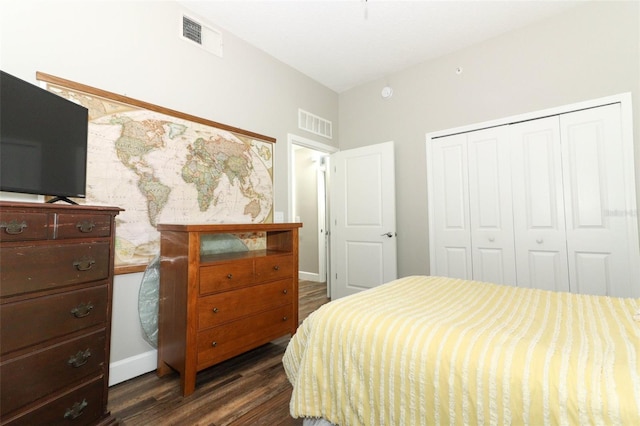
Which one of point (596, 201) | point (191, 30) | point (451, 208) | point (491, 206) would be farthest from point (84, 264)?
point (596, 201)

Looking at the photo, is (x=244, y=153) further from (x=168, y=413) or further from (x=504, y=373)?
(x=504, y=373)

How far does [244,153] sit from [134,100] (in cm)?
99

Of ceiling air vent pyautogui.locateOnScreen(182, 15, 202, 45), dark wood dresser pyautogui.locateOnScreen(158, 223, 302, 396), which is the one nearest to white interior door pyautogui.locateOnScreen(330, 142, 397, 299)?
dark wood dresser pyautogui.locateOnScreen(158, 223, 302, 396)

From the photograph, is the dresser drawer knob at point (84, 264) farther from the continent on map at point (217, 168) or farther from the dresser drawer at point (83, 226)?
the continent on map at point (217, 168)

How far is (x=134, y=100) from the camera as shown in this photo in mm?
2090

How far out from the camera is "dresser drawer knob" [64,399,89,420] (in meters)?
1.26

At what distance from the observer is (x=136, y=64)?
2127 mm

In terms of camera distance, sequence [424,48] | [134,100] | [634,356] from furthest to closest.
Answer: [424,48] → [134,100] → [634,356]

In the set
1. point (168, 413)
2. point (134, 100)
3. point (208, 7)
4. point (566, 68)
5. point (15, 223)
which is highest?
point (208, 7)

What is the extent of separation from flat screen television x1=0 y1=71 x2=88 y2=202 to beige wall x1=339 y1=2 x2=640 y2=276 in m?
3.02

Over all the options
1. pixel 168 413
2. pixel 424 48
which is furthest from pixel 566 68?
pixel 168 413

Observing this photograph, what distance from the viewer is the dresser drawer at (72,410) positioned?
3.71 feet

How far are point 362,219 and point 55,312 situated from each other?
2.99 meters

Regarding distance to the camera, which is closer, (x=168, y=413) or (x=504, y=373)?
(x=504, y=373)
